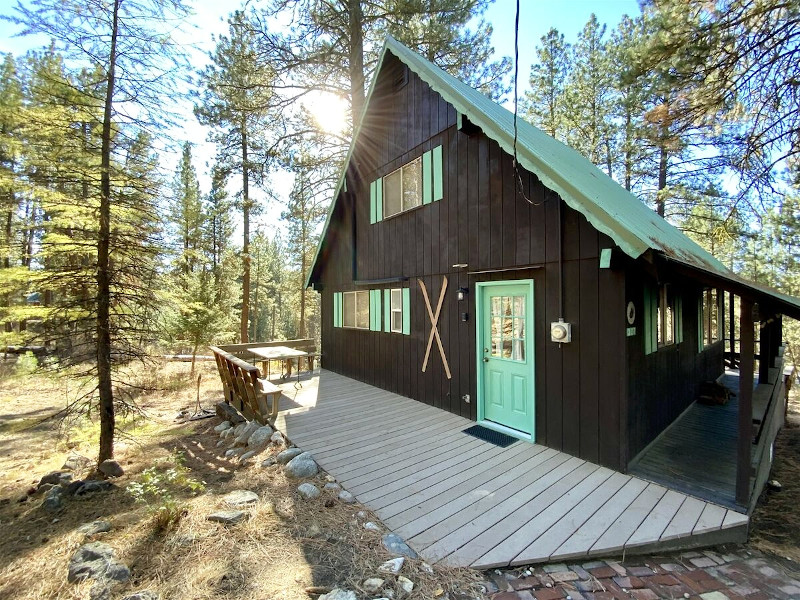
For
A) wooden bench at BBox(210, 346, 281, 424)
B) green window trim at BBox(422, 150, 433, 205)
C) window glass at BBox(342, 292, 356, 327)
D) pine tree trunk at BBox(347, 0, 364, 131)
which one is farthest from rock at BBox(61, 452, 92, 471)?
pine tree trunk at BBox(347, 0, 364, 131)

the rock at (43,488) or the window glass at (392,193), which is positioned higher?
the window glass at (392,193)

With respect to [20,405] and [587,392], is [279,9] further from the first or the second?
[20,405]

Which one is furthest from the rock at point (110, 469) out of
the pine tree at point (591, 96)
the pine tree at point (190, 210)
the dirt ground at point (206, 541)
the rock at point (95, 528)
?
the pine tree at point (591, 96)

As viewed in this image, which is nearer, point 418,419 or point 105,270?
point 105,270

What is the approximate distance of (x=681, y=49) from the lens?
5.08 metres

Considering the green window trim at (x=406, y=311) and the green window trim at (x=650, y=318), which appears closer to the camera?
the green window trim at (x=650, y=318)

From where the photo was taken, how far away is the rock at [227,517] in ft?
9.93

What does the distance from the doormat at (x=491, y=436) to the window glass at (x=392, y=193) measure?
432 centimetres

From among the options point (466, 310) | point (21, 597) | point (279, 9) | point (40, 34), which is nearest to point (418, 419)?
point (466, 310)

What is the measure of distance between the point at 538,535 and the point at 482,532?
421mm

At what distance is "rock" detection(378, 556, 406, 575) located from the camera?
7.95 feet

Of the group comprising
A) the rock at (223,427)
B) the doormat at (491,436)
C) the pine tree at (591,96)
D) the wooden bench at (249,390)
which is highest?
the pine tree at (591,96)

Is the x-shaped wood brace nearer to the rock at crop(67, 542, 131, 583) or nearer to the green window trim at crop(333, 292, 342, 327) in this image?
the green window trim at crop(333, 292, 342, 327)

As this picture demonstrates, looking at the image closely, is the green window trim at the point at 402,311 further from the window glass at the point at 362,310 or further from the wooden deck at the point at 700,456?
the wooden deck at the point at 700,456
